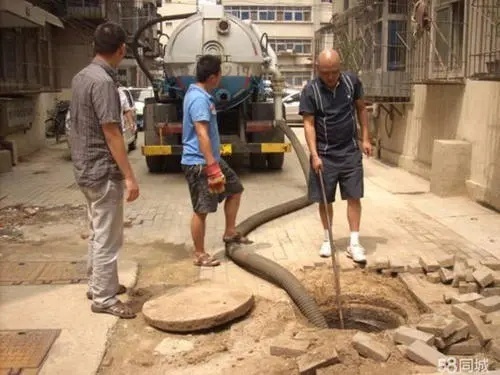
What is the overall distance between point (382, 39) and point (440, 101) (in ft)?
8.07

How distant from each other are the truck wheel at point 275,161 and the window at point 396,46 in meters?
2.54

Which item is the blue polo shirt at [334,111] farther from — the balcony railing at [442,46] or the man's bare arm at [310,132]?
the balcony railing at [442,46]

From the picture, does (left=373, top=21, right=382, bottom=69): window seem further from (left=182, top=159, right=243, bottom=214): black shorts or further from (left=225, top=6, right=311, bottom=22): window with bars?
(left=225, top=6, right=311, bottom=22): window with bars

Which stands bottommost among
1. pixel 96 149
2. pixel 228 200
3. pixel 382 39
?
pixel 228 200

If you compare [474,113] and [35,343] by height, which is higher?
[474,113]

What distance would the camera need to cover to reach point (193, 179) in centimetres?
539

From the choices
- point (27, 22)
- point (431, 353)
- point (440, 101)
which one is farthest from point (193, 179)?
point (27, 22)

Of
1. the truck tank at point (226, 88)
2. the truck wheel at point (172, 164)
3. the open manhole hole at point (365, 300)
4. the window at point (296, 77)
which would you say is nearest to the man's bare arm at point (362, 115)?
the open manhole hole at point (365, 300)

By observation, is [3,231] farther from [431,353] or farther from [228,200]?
[431,353]

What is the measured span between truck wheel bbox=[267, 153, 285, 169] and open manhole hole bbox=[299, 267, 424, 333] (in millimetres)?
6283

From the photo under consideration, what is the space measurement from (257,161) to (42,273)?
267 inches

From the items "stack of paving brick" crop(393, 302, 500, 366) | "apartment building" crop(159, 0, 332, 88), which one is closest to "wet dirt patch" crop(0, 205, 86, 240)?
"stack of paving brick" crop(393, 302, 500, 366)

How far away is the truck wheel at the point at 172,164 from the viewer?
11.5 metres

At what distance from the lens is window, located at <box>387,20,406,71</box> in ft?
37.0
